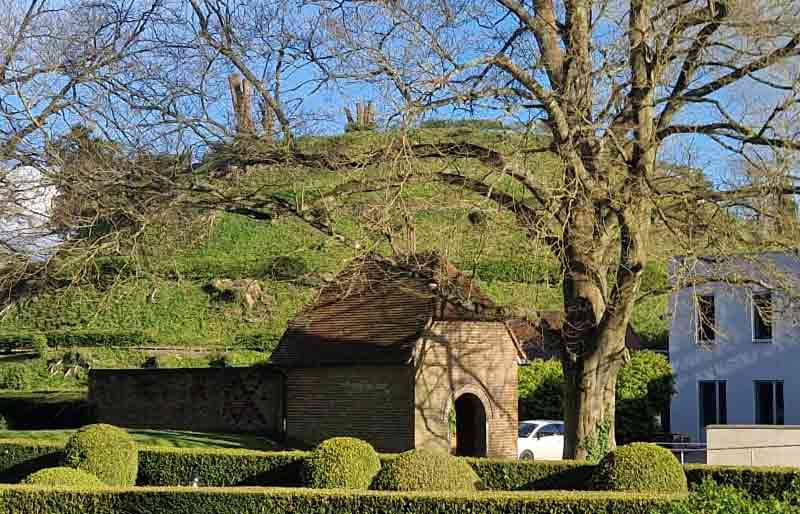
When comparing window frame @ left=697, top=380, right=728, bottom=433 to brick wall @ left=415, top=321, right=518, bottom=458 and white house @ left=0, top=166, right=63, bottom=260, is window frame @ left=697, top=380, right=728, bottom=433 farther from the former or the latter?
white house @ left=0, top=166, right=63, bottom=260

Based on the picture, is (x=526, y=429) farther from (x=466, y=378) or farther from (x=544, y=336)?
(x=544, y=336)

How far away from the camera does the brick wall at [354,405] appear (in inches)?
1032

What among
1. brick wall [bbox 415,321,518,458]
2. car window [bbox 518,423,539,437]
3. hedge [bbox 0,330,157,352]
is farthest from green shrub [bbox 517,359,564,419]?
hedge [bbox 0,330,157,352]

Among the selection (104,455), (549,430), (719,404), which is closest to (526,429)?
(549,430)

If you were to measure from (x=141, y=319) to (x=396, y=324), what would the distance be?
27.7 meters

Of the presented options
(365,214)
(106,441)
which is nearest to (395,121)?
(365,214)

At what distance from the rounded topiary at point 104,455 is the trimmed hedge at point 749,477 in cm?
936

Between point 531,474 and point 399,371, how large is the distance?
31.0ft

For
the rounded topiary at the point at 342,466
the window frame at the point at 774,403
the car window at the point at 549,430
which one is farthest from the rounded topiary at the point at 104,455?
the window frame at the point at 774,403

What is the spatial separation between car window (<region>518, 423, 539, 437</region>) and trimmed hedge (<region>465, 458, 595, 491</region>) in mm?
15026

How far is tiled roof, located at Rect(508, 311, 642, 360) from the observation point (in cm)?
A: 1928

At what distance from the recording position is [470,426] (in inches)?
1176

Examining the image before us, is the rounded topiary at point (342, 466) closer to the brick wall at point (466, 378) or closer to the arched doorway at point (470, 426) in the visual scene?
the brick wall at point (466, 378)

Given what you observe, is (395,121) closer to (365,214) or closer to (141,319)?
(365,214)
